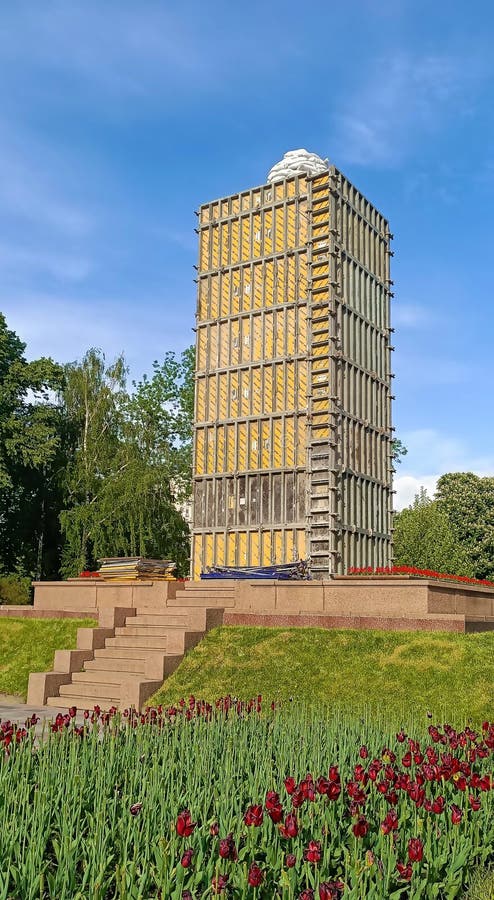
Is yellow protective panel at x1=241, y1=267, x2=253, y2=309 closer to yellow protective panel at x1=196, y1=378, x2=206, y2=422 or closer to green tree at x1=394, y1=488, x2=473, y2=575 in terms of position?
yellow protective panel at x1=196, y1=378, x2=206, y2=422

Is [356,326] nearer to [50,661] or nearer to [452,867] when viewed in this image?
Result: [50,661]

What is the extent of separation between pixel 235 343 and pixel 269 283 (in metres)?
2.44

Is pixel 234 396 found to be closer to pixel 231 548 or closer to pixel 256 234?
pixel 231 548

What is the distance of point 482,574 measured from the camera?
53406mm

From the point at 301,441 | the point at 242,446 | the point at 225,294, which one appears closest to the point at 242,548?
the point at 242,446

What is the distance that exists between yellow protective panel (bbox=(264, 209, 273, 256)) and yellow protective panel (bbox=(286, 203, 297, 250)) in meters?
0.74

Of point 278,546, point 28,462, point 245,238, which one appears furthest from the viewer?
point 28,462

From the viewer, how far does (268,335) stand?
27438mm

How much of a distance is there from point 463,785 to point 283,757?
176cm

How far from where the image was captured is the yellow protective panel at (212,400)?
28.4m

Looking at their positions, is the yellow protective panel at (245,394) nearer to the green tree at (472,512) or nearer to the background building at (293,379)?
the background building at (293,379)

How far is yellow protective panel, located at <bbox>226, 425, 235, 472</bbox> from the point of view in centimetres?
2741

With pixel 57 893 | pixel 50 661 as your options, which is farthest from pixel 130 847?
pixel 50 661

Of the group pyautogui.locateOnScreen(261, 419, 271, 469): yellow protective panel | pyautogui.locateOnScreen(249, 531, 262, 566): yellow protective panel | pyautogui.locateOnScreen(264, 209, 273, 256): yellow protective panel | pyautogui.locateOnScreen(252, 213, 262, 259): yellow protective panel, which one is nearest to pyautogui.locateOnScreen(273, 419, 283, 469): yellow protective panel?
pyautogui.locateOnScreen(261, 419, 271, 469): yellow protective panel
